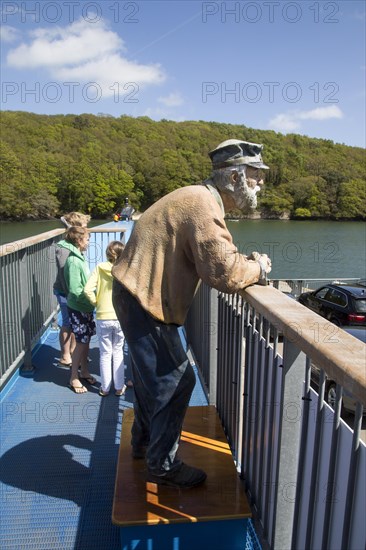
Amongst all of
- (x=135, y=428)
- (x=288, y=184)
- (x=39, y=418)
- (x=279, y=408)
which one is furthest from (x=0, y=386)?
(x=288, y=184)

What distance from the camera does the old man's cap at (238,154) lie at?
6.68 ft

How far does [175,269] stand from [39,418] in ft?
8.00

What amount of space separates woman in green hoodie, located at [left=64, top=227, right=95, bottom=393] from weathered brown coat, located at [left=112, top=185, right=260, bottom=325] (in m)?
2.45

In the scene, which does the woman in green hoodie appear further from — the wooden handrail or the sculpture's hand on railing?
the wooden handrail

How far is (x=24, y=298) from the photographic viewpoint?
475 cm

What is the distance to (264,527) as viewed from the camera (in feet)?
6.45

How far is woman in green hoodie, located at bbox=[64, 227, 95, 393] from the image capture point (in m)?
4.47

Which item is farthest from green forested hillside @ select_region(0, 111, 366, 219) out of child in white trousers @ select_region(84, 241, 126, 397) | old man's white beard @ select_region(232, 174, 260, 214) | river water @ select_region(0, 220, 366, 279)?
old man's white beard @ select_region(232, 174, 260, 214)

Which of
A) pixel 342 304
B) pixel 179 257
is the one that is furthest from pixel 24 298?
pixel 342 304

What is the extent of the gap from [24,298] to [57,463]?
206cm

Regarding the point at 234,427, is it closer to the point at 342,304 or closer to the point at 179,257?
the point at 179,257

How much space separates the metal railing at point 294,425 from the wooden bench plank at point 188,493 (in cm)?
8

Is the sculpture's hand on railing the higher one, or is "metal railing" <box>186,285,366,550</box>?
the sculpture's hand on railing

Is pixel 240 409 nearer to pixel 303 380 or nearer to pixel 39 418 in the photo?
pixel 303 380
